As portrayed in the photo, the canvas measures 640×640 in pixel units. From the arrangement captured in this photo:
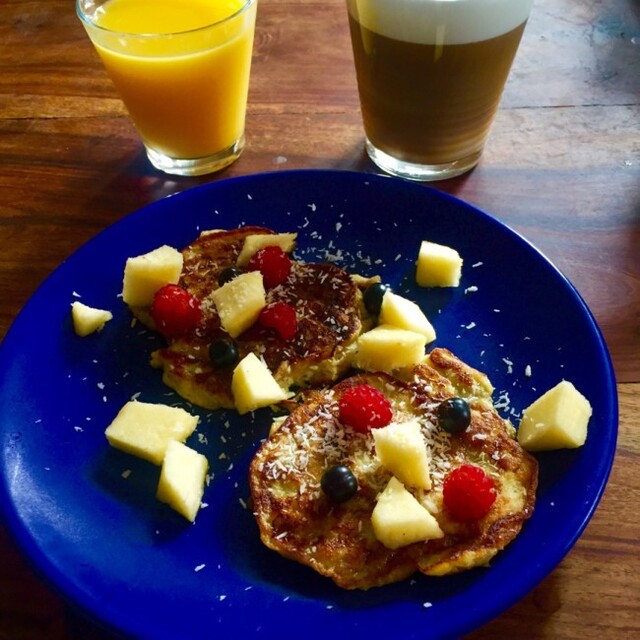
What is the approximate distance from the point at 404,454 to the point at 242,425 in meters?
0.35

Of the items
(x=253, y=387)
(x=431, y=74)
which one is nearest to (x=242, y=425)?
(x=253, y=387)

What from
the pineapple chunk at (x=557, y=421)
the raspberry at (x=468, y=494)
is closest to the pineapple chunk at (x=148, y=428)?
the raspberry at (x=468, y=494)

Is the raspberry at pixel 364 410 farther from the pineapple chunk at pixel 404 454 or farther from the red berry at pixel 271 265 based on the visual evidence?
the red berry at pixel 271 265

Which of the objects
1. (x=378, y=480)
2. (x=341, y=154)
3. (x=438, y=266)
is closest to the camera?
(x=378, y=480)

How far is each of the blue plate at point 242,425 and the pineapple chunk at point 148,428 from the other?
33 mm

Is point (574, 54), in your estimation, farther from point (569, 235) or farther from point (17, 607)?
point (17, 607)

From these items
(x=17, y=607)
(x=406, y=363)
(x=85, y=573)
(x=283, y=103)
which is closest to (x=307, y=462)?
(x=406, y=363)

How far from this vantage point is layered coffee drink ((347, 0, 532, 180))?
5.33 ft

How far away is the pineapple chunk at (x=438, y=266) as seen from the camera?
1642 mm

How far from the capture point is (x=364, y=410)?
54.5 inches

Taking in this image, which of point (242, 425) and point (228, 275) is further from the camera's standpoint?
point (228, 275)

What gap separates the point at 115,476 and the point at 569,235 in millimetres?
1245

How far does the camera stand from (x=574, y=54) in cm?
241

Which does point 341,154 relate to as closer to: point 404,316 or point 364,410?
point 404,316
